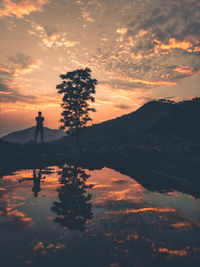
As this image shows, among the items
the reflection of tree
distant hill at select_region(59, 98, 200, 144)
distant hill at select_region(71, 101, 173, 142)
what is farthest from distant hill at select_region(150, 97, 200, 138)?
the reflection of tree

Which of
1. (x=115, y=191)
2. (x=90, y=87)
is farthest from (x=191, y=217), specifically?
(x=90, y=87)

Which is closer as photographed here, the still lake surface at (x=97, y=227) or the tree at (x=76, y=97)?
the still lake surface at (x=97, y=227)

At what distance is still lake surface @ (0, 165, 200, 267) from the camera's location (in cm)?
270

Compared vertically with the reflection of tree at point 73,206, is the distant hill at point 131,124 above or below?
above

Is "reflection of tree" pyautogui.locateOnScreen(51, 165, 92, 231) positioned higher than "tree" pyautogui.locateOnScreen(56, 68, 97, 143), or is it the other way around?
"tree" pyautogui.locateOnScreen(56, 68, 97, 143)

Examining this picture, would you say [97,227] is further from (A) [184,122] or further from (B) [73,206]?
(A) [184,122]

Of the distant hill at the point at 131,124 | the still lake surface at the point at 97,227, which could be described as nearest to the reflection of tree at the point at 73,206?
the still lake surface at the point at 97,227

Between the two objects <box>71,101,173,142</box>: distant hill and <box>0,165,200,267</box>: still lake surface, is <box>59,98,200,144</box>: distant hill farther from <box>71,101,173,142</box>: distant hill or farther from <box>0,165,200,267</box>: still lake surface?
<box>0,165,200,267</box>: still lake surface

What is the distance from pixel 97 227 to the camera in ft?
12.0

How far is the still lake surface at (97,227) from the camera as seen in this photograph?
2695 millimetres

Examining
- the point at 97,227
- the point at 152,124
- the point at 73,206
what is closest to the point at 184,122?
the point at 152,124

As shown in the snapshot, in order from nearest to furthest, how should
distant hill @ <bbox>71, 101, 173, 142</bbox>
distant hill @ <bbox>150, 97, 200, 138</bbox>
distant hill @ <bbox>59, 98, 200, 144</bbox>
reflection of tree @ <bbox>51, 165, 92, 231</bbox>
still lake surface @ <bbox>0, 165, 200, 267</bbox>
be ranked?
still lake surface @ <bbox>0, 165, 200, 267</bbox>
reflection of tree @ <bbox>51, 165, 92, 231</bbox>
distant hill @ <bbox>150, 97, 200, 138</bbox>
distant hill @ <bbox>59, 98, 200, 144</bbox>
distant hill @ <bbox>71, 101, 173, 142</bbox>

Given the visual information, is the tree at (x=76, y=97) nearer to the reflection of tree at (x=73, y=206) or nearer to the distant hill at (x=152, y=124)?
the distant hill at (x=152, y=124)

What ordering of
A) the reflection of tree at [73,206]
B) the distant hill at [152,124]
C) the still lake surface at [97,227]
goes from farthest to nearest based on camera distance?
the distant hill at [152,124] < the reflection of tree at [73,206] < the still lake surface at [97,227]
